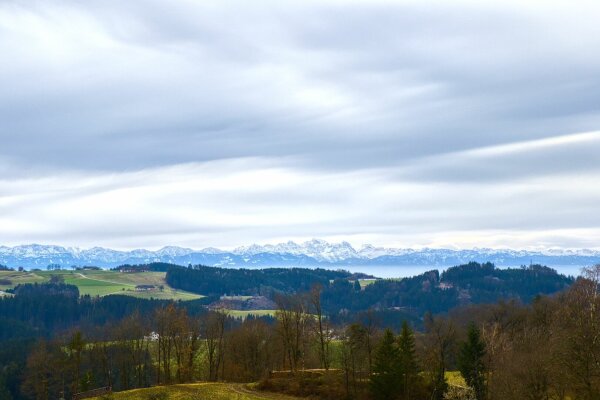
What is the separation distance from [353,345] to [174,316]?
45.5 metres

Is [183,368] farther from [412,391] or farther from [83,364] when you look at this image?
[83,364]

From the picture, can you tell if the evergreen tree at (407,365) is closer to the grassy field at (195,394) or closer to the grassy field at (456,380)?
the grassy field at (456,380)

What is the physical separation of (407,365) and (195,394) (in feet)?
120

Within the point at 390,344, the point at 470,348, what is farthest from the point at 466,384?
the point at 390,344

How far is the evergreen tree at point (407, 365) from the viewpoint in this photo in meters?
99.4

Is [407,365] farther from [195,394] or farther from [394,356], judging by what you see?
[195,394]

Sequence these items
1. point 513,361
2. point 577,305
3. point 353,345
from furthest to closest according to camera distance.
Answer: point 353,345
point 577,305
point 513,361

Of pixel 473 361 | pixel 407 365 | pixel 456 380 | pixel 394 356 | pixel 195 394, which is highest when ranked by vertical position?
pixel 394 356

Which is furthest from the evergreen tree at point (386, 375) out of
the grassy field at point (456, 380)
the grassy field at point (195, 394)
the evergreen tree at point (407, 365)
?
the grassy field at point (456, 380)

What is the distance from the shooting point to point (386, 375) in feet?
322

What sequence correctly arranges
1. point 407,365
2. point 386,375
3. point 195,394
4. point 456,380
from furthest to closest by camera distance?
1. point 456,380
2. point 407,365
3. point 386,375
4. point 195,394

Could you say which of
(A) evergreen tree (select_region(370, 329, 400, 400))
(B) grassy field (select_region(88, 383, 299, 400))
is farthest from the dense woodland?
(B) grassy field (select_region(88, 383, 299, 400))

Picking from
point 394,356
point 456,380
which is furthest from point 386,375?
point 456,380

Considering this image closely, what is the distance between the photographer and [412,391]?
340 ft
